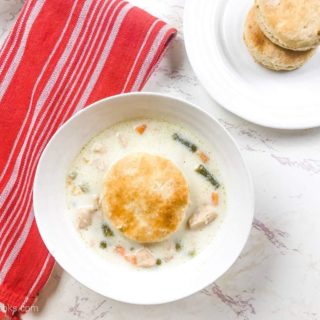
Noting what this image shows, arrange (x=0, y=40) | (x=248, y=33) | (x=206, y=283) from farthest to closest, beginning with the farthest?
1. (x=0, y=40)
2. (x=248, y=33)
3. (x=206, y=283)

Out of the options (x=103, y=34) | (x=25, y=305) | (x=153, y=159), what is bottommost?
(x=25, y=305)

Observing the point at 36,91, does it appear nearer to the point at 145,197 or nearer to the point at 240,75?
the point at 145,197

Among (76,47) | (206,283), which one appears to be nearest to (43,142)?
(76,47)

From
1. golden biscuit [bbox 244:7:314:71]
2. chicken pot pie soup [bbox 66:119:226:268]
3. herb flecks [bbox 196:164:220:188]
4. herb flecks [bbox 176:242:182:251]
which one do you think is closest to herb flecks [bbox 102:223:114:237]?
chicken pot pie soup [bbox 66:119:226:268]

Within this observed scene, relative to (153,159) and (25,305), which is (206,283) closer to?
(153,159)

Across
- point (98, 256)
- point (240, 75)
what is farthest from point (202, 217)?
point (240, 75)
